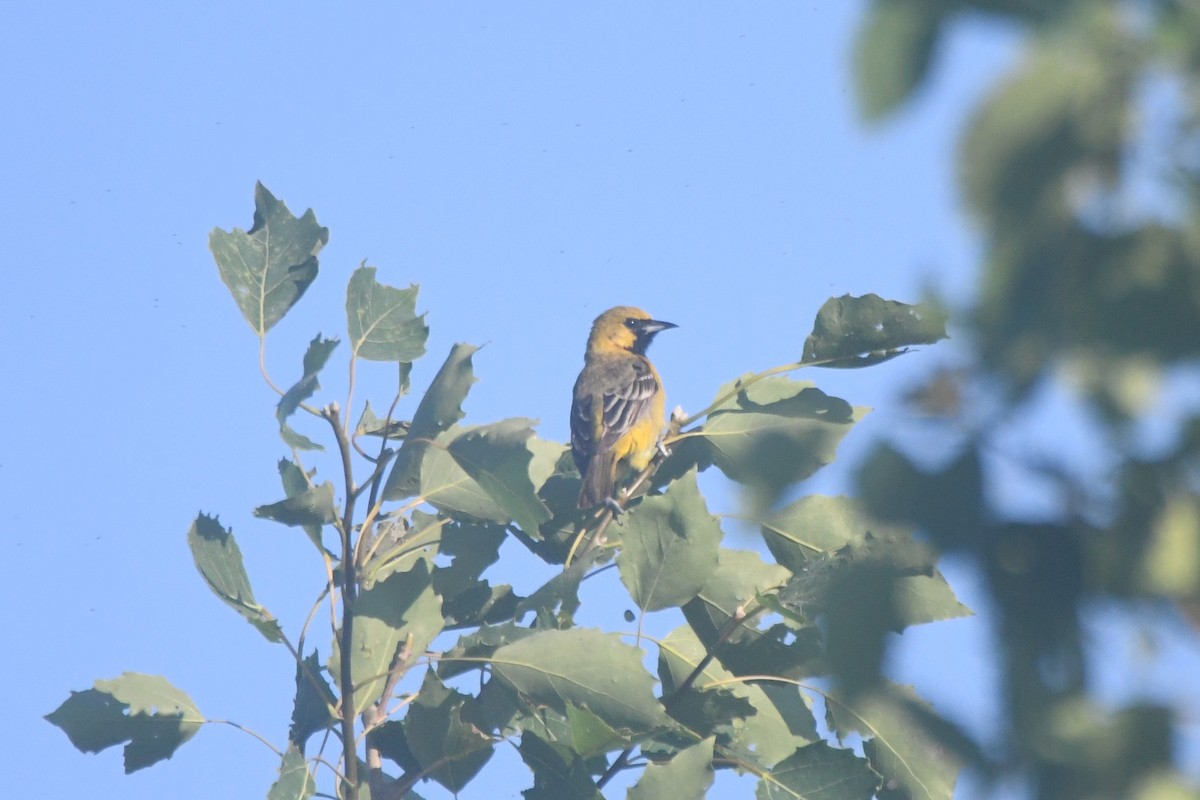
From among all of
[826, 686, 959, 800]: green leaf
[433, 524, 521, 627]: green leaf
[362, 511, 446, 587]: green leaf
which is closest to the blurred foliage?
[826, 686, 959, 800]: green leaf

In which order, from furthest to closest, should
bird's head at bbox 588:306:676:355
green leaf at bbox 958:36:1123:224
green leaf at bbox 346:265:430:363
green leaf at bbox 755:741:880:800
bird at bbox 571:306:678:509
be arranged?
bird's head at bbox 588:306:676:355
bird at bbox 571:306:678:509
green leaf at bbox 346:265:430:363
green leaf at bbox 755:741:880:800
green leaf at bbox 958:36:1123:224

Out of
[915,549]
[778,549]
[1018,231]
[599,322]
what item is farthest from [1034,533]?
[599,322]

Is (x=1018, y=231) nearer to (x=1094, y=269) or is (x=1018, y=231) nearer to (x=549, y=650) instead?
(x=1094, y=269)

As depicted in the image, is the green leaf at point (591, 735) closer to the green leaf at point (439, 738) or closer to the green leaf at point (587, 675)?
the green leaf at point (587, 675)

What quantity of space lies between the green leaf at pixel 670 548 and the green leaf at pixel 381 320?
0.98 metres

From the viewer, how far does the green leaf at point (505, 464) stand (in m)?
3.56

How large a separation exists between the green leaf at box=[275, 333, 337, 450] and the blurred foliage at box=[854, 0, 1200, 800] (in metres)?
2.46

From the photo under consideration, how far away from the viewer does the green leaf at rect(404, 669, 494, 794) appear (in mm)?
3494

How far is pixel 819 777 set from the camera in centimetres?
332

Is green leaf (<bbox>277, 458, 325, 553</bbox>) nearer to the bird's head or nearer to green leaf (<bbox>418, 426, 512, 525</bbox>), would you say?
green leaf (<bbox>418, 426, 512, 525</bbox>)

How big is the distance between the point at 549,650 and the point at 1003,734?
2.35m

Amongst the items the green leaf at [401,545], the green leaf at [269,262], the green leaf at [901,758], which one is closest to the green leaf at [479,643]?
the green leaf at [401,545]

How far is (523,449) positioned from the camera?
3561mm

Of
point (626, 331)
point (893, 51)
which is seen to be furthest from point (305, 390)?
point (626, 331)
